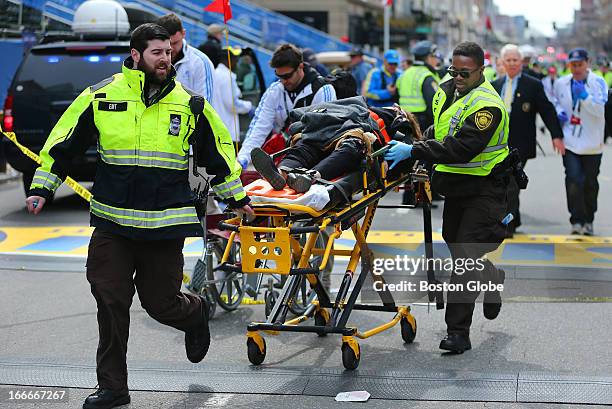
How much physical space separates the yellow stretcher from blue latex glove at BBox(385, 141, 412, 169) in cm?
9

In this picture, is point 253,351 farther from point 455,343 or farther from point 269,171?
point 455,343

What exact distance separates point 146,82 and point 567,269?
5180 mm

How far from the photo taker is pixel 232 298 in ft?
28.5

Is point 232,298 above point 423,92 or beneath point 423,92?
beneath

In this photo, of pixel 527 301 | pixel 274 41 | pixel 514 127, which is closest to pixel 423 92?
pixel 514 127

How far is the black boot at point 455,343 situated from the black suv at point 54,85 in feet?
24.8

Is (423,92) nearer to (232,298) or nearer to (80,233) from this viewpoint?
(80,233)

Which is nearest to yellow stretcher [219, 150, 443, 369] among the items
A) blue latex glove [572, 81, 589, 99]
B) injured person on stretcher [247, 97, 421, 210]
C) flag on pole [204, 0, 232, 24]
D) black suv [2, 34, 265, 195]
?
injured person on stretcher [247, 97, 421, 210]

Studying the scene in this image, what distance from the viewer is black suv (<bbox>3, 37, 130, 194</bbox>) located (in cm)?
1407

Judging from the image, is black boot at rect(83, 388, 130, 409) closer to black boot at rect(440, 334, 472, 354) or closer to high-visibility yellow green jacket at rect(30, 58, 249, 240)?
high-visibility yellow green jacket at rect(30, 58, 249, 240)

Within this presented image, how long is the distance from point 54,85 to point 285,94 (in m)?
6.09

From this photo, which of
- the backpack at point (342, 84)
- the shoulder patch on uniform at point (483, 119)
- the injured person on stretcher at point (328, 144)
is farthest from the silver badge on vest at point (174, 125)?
the backpack at point (342, 84)

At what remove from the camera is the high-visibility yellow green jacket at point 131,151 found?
19.8ft

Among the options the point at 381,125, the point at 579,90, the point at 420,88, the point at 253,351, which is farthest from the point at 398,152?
the point at 420,88
